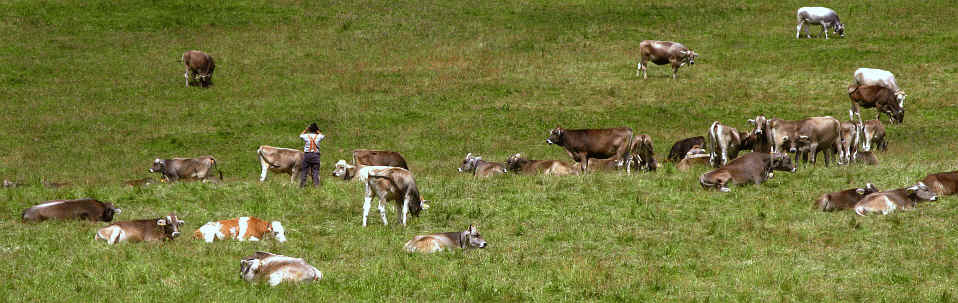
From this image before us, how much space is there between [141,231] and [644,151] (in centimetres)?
1402

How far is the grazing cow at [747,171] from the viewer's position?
68.0 feet

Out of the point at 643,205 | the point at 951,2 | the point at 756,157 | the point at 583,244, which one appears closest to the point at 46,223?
the point at 583,244

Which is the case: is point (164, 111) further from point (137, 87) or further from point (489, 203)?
point (489, 203)

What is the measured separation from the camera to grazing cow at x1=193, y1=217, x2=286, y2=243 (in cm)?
1658

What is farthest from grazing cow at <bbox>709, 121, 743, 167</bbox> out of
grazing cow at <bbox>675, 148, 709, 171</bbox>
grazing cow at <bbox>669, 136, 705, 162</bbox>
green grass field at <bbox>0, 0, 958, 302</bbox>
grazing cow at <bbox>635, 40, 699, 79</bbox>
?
grazing cow at <bbox>635, 40, 699, 79</bbox>

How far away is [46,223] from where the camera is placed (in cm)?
1758

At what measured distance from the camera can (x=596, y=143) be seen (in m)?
26.5

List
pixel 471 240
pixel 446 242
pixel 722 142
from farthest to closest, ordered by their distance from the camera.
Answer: pixel 722 142, pixel 471 240, pixel 446 242

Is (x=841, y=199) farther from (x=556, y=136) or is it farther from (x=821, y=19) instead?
(x=821, y=19)

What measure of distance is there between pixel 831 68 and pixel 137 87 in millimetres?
31118

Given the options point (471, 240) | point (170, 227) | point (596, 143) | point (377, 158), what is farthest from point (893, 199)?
point (377, 158)

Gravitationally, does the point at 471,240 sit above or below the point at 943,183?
above

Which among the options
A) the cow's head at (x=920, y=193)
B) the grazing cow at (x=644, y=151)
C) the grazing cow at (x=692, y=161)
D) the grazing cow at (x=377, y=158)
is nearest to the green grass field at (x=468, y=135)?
the cow's head at (x=920, y=193)

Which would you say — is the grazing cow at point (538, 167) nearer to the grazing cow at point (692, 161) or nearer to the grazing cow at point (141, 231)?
the grazing cow at point (692, 161)
